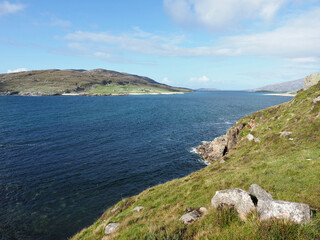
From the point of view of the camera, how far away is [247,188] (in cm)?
1691

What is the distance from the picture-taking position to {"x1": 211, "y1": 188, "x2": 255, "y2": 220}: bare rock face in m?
11.0

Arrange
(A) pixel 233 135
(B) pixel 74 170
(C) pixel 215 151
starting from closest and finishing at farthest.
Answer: (B) pixel 74 170, (A) pixel 233 135, (C) pixel 215 151

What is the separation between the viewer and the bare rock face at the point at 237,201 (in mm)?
11016

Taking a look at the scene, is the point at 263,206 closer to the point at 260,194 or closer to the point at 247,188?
the point at 260,194

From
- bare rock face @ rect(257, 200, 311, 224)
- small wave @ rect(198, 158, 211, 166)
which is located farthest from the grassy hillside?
→ small wave @ rect(198, 158, 211, 166)

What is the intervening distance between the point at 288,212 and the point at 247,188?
813cm

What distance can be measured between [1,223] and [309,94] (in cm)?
5577

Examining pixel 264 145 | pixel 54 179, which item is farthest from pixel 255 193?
pixel 54 179

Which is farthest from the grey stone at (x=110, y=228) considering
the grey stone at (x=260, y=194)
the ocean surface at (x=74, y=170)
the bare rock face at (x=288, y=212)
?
the bare rock face at (x=288, y=212)

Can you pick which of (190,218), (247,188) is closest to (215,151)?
(247,188)

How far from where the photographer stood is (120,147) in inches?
2147

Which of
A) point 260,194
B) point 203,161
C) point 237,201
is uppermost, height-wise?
point 260,194

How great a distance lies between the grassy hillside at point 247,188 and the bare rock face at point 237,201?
0.45m

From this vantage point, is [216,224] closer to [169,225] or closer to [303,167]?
[169,225]
